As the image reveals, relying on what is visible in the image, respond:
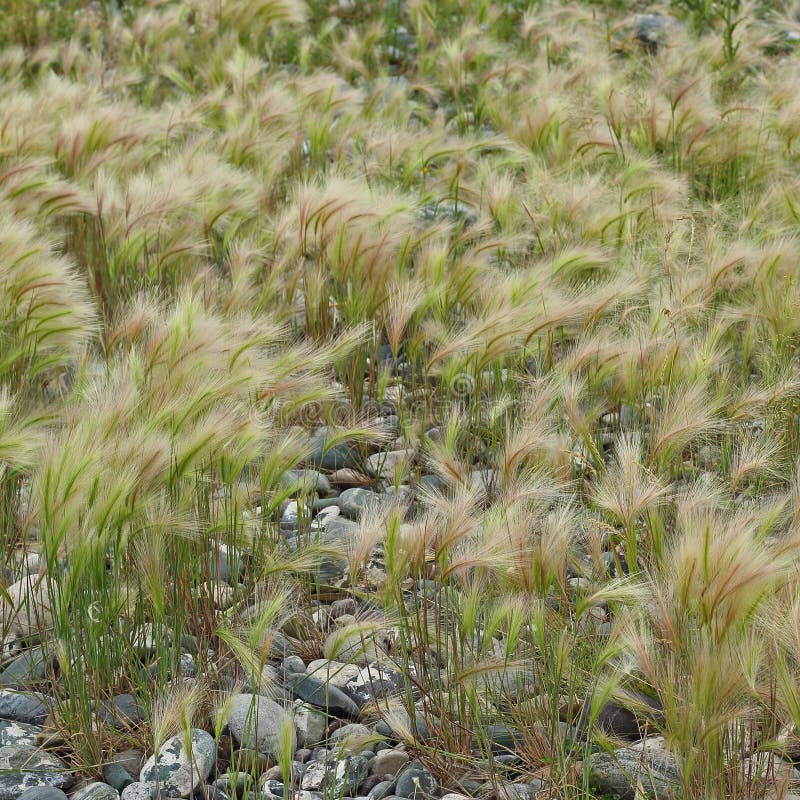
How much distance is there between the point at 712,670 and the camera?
4.75 ft

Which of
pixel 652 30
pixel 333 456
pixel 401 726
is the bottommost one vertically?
pixel 333 456

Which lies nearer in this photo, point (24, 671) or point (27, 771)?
point (27, 771)

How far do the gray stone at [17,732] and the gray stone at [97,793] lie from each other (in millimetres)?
162

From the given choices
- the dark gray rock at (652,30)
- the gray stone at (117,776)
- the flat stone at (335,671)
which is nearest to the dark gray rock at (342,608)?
the flat stone at (335,671)

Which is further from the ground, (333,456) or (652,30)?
(652,30)

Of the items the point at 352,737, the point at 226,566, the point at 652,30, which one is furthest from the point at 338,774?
the point at 652,30

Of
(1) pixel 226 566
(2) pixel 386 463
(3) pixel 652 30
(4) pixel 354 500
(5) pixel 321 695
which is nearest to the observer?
(5) pixel 321 695

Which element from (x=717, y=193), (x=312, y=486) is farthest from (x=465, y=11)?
(x=312, y=486)

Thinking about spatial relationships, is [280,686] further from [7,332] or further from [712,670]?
[7,332]

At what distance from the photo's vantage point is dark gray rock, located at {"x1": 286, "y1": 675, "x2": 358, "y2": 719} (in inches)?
74.6

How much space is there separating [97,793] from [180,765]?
5.1 inches

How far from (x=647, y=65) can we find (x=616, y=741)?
12.7 feet

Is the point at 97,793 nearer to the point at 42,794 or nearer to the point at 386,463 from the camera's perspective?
the point at 42,794

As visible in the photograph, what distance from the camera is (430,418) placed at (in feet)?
8.86
